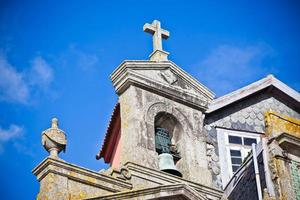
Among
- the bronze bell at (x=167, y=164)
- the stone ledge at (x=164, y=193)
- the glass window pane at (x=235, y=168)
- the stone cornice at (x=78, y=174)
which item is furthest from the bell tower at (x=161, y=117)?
the stone ledge at (x=164, y=193)

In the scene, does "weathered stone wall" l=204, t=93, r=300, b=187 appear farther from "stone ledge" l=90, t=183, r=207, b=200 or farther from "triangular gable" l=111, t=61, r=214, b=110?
"stone ledge" l=90, t=183, r=207, b=200

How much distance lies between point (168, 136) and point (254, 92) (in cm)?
250

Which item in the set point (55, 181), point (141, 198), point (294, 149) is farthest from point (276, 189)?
point (55, 181)

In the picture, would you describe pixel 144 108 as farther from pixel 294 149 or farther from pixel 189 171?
pixel 294 149

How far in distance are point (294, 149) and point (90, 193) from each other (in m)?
3.68

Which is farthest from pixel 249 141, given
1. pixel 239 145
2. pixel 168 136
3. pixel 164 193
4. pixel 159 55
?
pixel 164 193

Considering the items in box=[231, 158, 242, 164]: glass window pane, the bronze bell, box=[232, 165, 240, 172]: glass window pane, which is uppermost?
box=[231, 158, 242, 164]: glass window pane

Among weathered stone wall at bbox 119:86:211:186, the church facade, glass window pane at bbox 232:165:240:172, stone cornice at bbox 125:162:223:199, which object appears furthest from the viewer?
glass window pane at bbox 232:165:240:172

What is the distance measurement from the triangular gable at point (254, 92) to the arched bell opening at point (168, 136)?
2.95 ft

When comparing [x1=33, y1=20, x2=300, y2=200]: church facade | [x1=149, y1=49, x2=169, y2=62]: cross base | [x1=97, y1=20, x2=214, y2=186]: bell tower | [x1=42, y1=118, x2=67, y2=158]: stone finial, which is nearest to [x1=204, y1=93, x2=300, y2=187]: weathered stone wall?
[x1=33, y1=20, x2=300, y2=200]: church facade

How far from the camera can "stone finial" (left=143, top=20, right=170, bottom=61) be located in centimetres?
2180

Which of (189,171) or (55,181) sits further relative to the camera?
(189,171)

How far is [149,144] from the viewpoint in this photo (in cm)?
2000

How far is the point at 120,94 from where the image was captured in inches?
818
